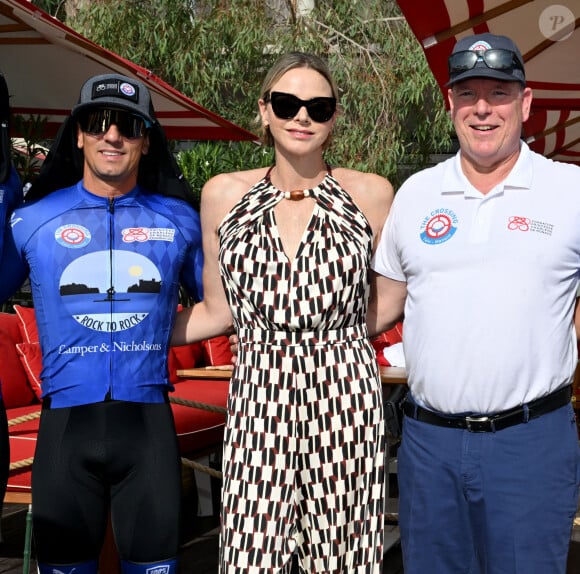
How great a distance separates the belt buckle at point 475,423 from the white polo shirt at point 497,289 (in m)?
0.03

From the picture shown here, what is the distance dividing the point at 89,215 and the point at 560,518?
6.28 feet

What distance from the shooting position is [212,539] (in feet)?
21.2

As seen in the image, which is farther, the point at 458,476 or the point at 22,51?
the point at 22,51

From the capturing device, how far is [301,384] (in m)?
3.18

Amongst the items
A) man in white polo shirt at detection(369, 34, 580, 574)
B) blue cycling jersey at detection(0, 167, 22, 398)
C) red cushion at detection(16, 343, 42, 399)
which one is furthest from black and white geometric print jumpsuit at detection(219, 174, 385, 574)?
red cushion at detection(16, 343, 42, 399)

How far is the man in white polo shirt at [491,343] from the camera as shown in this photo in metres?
2.85

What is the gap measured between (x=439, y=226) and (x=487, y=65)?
527 mm

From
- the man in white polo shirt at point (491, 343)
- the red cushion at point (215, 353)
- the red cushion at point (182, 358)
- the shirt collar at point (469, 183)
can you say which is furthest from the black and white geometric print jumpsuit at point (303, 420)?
the red cushion at point (215, 353)

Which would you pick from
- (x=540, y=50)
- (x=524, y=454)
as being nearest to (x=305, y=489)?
(x=524, y=454)

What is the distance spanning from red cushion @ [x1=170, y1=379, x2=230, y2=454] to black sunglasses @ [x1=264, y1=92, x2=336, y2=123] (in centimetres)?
323

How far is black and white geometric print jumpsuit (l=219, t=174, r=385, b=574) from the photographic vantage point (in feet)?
10.3

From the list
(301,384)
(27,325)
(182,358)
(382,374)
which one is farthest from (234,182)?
(182,358)

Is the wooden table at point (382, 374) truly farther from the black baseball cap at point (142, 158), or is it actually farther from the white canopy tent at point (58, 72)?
the black baseball cap at point (142, 158)

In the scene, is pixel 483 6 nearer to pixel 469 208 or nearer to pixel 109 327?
pixel 469 208
